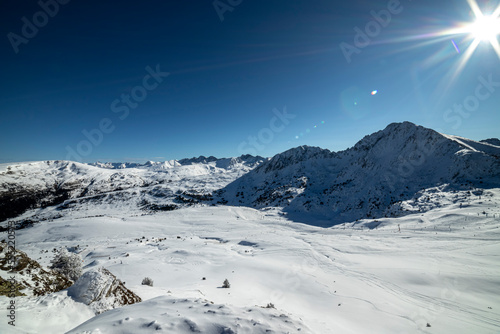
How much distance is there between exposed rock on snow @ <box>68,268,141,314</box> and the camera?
8258mm

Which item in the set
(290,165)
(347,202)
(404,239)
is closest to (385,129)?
(347,202)

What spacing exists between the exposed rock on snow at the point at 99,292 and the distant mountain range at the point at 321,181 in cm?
5440

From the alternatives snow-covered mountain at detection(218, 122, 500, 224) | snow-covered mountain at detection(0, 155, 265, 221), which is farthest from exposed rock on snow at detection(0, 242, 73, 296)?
snow-covered mountain at detection(0, 155, 265, 221)

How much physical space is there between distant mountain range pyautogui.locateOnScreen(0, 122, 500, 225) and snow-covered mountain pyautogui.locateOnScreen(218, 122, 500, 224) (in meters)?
0.19

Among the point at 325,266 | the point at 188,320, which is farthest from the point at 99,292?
the point at 325,266

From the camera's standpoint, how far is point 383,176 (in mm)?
65500

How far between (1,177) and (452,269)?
224 meters

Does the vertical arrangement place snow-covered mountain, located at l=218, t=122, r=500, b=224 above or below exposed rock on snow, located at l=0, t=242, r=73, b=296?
above

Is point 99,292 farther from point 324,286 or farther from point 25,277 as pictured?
point 324,286

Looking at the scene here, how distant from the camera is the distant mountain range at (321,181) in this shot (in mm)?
51938

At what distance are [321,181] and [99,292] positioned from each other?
99.1m

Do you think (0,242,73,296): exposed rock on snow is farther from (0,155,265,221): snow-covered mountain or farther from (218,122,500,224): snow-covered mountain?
(0,155,265,221): snow-covered mountain

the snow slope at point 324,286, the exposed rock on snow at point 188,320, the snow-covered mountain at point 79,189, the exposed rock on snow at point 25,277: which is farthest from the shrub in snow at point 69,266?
the snow-covered mountain at point 79,189

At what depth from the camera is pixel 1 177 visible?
13388cm
